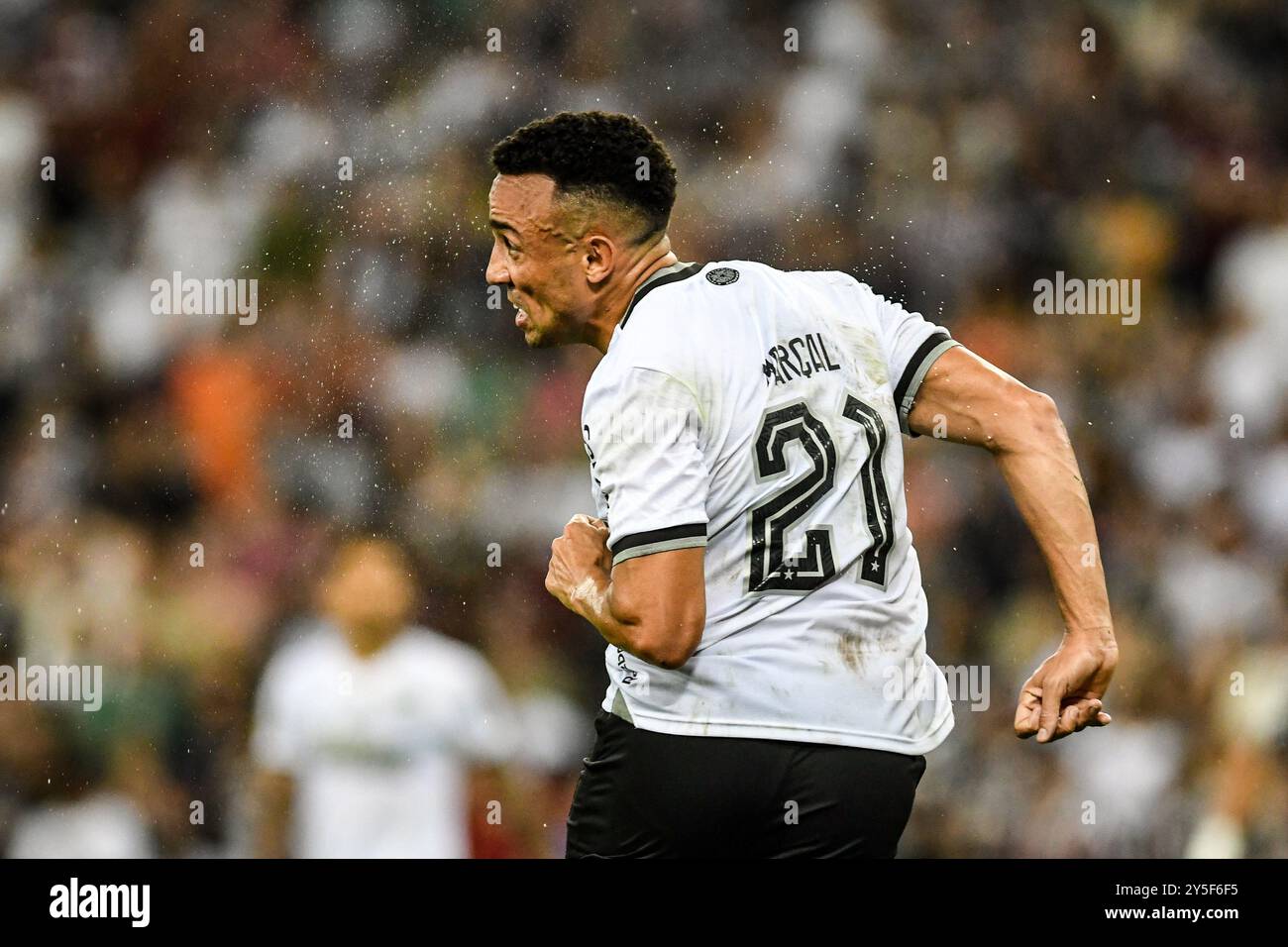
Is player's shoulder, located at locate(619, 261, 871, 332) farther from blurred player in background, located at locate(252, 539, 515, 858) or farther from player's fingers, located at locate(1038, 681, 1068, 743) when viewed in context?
blurred player in background, located at locate(252, 539, 515, 858)

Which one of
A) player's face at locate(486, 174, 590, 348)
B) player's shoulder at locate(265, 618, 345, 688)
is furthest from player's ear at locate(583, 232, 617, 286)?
player's shoulder at locate(265, 618, 345, 688)

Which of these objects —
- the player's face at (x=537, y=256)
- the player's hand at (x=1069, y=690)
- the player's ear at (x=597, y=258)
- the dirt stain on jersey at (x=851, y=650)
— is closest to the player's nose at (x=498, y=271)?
the player's face at (x=537, y=256)

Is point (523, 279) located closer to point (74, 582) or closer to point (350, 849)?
point (350, 849)

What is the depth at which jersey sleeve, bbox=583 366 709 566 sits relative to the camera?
8.04ft

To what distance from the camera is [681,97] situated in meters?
6.73

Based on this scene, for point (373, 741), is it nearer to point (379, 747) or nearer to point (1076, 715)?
point (379, 747)

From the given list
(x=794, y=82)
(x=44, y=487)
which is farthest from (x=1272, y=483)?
(x=44, y=487)

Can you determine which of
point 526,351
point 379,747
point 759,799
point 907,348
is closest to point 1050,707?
point 759,799

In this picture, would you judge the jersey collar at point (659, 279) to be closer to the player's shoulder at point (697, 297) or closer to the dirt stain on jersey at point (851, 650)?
the player's shoulder at point (697, 297)

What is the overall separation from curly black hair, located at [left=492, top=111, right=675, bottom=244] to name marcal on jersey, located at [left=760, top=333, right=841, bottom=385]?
1.27 ft

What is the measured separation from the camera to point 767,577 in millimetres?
2564

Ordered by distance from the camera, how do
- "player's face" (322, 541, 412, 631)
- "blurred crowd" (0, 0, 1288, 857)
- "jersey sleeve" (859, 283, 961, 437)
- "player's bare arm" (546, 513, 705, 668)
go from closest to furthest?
1. "player's bare arm" (546, 513, 705, 668)
2. "jersey sleeve" (859, 283, 961, 437)
3. "player's face" (322, 541, 412, 631)
4. "blurred crowd" (0, 0, 1288, 857)

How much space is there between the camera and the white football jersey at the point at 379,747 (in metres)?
4.56

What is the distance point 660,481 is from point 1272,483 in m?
4.52
